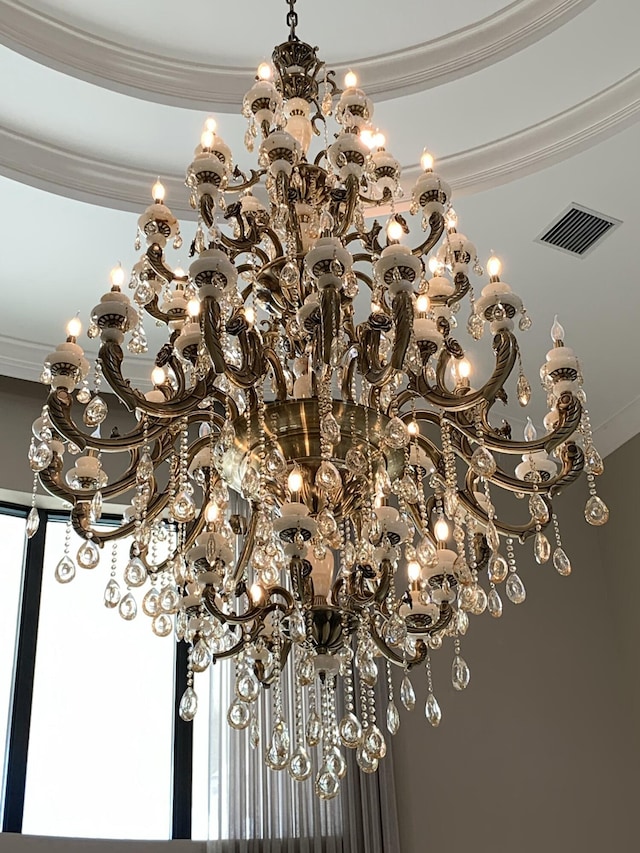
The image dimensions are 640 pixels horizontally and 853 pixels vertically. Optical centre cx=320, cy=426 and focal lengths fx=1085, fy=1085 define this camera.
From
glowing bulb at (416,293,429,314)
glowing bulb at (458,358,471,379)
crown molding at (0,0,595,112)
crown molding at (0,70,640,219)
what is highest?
crown molding at (0,0,595,112)

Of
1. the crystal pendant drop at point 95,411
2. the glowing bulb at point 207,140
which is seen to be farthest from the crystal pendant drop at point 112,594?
the glowing bulb at point 207,140

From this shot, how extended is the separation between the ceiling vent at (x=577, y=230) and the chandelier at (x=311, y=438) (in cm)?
141

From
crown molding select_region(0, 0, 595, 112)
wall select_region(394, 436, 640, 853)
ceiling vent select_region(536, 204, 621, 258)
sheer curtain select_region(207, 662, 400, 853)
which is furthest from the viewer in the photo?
wall select_region(394, 436, 640, 853)

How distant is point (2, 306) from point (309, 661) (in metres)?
2.56

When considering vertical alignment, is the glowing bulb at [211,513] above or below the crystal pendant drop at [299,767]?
above

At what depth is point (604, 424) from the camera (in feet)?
17.4

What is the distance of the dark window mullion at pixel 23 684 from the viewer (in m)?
3.95

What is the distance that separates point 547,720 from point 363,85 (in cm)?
277

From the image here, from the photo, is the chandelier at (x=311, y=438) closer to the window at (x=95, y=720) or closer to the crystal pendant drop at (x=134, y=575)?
the crystal pendant drop at (x=134, y=575)

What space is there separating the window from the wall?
3.20ft

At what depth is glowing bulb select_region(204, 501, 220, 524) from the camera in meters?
2.54

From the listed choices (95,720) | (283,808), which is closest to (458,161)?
(283,808)

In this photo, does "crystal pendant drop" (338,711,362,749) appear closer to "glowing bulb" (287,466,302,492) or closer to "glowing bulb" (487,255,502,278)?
"glowing bulb" (287,466,302,492)

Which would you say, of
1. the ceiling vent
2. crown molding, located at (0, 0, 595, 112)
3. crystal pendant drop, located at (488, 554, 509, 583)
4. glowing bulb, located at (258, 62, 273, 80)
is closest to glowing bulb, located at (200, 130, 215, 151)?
glowing bulb, located at (258, 62, 273, 80)
